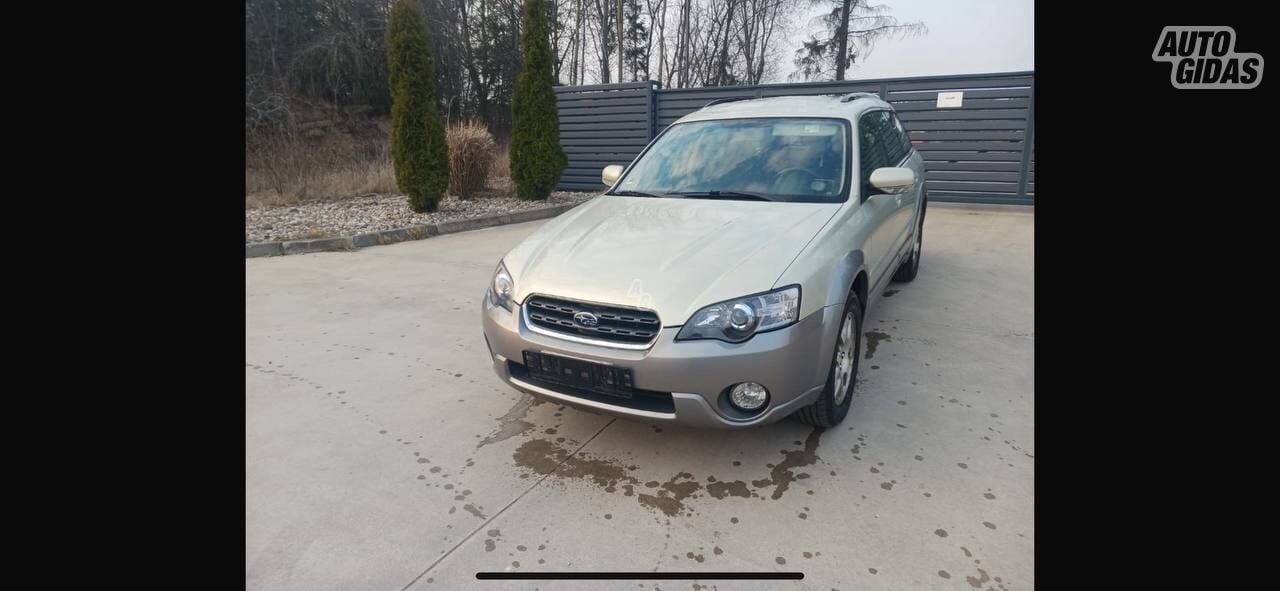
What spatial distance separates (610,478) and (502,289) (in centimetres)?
93

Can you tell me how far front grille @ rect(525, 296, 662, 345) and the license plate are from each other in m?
0.11

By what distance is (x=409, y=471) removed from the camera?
8.74 ft

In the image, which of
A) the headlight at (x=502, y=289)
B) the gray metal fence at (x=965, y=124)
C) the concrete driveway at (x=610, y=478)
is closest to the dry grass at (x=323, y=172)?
the gray metal fence at (x=965, y=124)

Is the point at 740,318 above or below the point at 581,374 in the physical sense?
above

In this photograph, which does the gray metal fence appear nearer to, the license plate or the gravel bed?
the gravel bed

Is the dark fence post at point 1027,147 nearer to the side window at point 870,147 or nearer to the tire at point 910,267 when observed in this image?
the tire at point 910,267

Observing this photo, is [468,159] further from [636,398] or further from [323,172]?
[636,398]

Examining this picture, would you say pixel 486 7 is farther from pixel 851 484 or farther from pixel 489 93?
pixel 851 484

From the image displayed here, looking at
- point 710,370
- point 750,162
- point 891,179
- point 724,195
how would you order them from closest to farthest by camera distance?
point 710,370, point 891,179, point 724,195, point 750,162

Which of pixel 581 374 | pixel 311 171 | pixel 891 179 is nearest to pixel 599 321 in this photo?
pixel 581 374

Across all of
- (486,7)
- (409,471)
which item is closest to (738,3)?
(486,7)

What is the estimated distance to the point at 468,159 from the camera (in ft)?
34.2

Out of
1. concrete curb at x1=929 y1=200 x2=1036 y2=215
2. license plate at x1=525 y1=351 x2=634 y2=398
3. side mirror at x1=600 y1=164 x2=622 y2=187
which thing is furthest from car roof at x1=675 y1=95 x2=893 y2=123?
concrete curb at x1=929 y1=200 x2=1036 y2=215

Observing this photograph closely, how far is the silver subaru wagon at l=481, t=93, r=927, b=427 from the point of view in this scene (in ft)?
7.62
